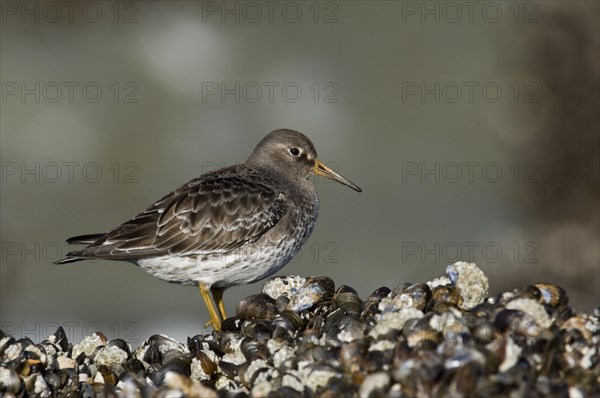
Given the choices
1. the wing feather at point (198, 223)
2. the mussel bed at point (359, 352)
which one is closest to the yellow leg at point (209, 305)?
the wing feather at point (198, 223)

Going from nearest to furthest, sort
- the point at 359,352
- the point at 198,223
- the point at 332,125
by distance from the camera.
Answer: the point at 359,352
the point at 198,223
the point at 332,125

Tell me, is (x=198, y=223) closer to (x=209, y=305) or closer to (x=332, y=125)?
(x=209, y=305)

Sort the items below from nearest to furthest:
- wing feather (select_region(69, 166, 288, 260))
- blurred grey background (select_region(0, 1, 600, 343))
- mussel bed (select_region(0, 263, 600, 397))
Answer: mussel bed (select_region(0, 263, 600, 397)), wing feather (select_region(69, 166, 288, 260)), blurred grey background (select_region(0, 1, 600, 343))

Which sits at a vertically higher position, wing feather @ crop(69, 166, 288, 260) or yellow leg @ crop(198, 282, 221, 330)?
wing feather @ crop(69, 166, 288, 260)

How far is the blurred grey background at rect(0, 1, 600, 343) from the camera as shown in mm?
13609

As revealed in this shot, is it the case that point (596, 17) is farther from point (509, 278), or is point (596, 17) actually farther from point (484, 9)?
point (509, 278)

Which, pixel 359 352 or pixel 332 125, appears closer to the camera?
pixel 359 352

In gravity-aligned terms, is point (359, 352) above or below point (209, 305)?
above

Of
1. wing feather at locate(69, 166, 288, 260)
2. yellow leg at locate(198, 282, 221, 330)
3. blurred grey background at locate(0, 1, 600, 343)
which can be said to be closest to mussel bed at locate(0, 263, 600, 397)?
yellow leg at locate(198, 282, 221, 330)

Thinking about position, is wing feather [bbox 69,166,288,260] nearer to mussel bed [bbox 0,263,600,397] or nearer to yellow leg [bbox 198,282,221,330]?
yellow leg [bbox 198,282,221,330]

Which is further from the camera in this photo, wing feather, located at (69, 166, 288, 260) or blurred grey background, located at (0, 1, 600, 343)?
blurred grey background, located at (0, 1, 600, 343)

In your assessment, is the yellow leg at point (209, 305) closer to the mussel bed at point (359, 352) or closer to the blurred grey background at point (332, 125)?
the mussel bed at point (359, 352)

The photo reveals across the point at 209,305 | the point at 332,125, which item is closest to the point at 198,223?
the point at 209,305

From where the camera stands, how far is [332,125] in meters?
15.5
